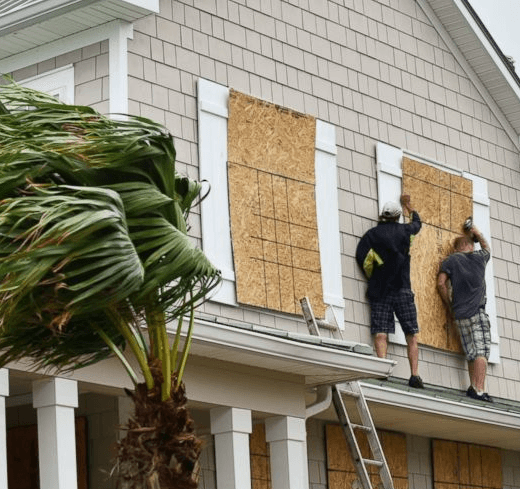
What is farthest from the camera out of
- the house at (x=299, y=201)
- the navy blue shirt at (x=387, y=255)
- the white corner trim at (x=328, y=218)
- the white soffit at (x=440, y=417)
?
the navy blue shirt at (x=387, y=255)

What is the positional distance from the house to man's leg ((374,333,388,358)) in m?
0.12

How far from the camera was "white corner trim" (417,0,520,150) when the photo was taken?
1858 centimetres

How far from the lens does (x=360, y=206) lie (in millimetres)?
16703

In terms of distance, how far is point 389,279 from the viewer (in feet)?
53.5

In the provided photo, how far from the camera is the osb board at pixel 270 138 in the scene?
599 inches

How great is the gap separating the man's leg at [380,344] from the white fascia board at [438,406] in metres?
0.65

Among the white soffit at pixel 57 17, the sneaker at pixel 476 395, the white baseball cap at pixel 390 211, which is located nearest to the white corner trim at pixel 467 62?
the white baseball cap at pixel 390 211

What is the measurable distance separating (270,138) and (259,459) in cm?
308

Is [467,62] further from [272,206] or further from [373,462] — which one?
[373,462]

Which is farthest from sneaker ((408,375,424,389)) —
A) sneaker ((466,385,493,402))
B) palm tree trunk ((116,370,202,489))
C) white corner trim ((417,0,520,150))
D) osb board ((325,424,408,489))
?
palm tree trunk ((116,370,202,489))

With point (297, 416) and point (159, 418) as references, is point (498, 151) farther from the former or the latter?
point (159, 418)

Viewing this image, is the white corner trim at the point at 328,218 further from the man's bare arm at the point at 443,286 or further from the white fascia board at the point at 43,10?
the white fascia board at the point at 43,10

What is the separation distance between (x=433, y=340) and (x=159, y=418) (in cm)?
913

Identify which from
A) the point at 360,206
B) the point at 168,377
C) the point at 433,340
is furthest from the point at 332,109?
the point at 168,377
